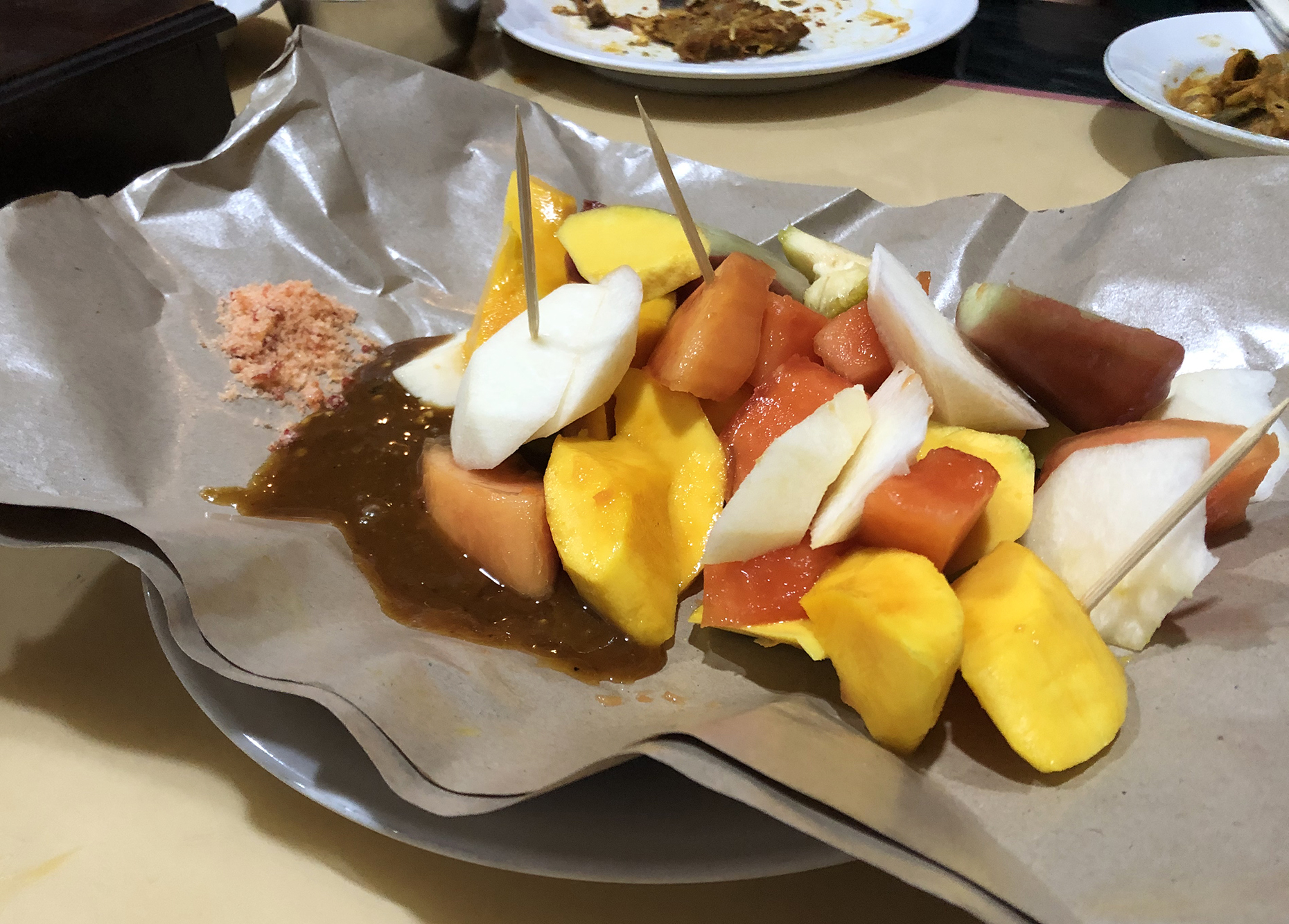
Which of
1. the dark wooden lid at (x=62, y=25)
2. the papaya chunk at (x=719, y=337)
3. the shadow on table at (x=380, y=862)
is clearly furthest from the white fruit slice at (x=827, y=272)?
the dark wooden lid at (x=62, y=25)

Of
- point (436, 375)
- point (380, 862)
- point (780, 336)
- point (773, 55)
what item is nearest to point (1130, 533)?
point (780, 336)

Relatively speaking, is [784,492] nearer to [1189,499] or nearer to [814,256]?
[1189,499]

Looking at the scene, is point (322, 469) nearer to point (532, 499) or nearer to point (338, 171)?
point (532, 499)

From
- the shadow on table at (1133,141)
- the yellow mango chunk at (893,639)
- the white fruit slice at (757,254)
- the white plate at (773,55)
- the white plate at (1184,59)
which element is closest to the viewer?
the yellow mango chunk at (893,639)

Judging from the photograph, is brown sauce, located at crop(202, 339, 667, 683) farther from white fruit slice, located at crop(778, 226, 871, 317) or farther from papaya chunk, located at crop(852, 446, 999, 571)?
white fruit slice, located at crop(778, 226, 871, 317)

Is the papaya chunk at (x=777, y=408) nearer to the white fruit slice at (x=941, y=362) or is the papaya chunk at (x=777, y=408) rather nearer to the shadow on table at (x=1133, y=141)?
the white fruit slice at (x=941, y=362)

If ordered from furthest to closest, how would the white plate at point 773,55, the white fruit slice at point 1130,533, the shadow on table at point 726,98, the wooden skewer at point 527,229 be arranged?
the shadow on table at point 726,98 < the white plate at point 773,55 < the wooden skewer at point 527,229 < the white fruit slice at point 1130,533

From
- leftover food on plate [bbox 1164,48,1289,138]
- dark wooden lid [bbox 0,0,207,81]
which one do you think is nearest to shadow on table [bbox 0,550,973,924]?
dark wooden lid [bbox 0,0,207,81]
